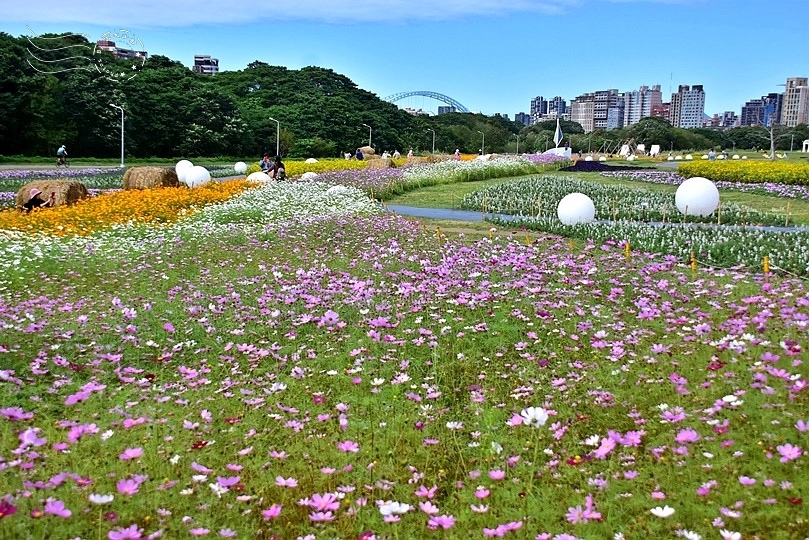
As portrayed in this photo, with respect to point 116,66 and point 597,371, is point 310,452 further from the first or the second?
point 116,66

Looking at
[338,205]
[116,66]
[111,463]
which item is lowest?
[111,463]

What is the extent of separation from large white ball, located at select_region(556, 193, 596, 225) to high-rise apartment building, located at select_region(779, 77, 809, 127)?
132809mm

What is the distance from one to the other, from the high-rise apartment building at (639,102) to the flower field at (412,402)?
7105 inches

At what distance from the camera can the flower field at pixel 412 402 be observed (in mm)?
3076

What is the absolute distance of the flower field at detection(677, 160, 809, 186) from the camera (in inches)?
900

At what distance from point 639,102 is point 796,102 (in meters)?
49.5

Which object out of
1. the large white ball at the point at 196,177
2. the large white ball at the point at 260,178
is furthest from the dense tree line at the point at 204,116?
the large white ball at the point at 260,178

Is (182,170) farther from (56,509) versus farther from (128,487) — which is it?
(56,509)

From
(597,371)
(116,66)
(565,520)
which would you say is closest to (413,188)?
(597,371)

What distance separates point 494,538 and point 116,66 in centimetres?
5007

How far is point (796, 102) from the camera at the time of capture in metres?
130

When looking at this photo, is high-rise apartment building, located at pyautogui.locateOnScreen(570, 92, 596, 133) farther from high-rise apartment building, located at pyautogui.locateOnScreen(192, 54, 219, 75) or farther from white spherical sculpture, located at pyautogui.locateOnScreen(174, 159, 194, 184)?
white spherical sculpture, located at pyautogui.locateOnScreen(174, 159, 194, 184)

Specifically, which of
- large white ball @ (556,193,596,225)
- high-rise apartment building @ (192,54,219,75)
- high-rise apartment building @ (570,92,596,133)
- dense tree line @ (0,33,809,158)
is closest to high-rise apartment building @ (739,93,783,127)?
high-rise apartment building @ (570,92,596,133)

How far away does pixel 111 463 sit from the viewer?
11.9 ft
